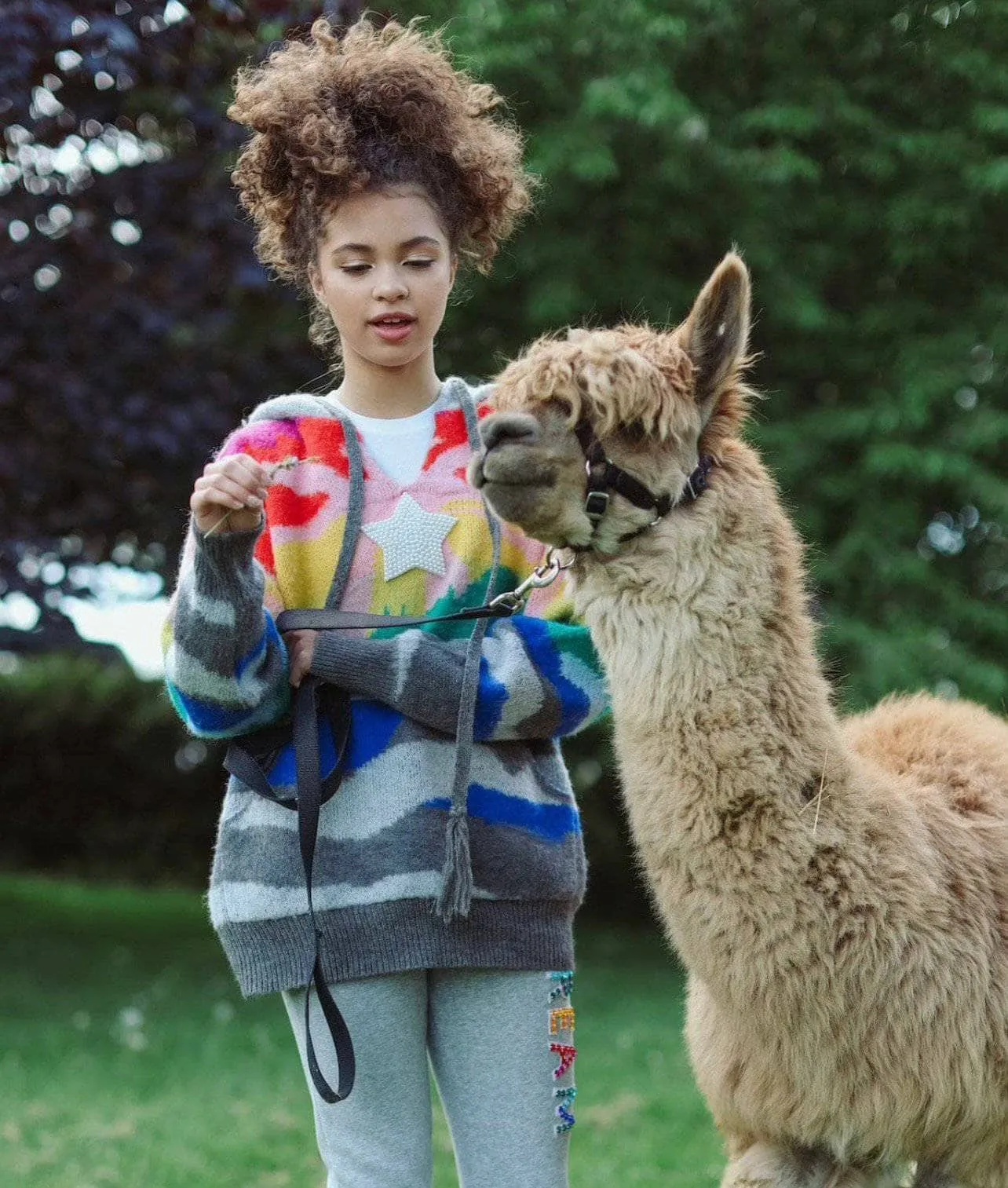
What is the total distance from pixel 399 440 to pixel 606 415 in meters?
0.38

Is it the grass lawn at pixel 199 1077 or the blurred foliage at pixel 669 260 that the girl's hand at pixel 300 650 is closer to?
the grass lawn at pixel 199 1077

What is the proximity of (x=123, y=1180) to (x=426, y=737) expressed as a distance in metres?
2.96

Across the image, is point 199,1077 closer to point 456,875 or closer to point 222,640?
point 456,875

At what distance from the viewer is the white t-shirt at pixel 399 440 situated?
2.46 m

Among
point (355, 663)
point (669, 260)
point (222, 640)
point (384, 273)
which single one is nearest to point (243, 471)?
point (222, 640)

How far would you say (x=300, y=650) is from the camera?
2332 mm

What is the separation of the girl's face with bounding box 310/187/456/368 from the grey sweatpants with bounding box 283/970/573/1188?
0.93 metres

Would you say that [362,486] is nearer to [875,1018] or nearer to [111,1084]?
[875,1018]

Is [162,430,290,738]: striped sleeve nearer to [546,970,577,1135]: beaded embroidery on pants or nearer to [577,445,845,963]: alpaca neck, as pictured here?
[577,445,845,963]: alpaca neck

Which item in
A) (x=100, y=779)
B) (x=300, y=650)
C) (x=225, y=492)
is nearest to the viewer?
(x=225, y=492)

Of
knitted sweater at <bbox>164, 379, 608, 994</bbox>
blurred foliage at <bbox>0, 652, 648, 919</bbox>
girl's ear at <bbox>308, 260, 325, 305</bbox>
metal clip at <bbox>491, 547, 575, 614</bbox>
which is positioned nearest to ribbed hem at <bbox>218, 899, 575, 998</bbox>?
knitted sweater at <bbox>164, 379, 608, 994</bbox>

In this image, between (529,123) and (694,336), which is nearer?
(694,336)

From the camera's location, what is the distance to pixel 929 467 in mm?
6859

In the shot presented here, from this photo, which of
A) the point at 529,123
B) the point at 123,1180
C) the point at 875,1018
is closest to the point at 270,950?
the point at 875,1018
